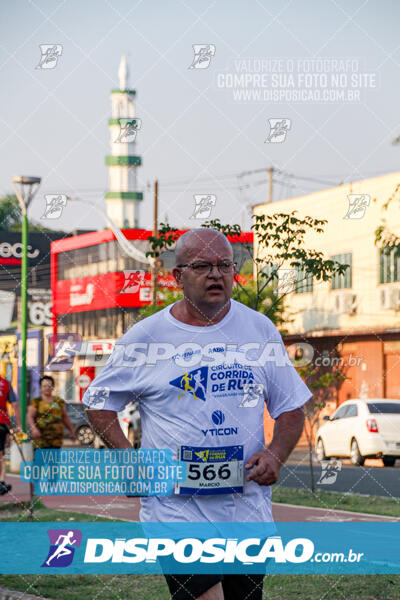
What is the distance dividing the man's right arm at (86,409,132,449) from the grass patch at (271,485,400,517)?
8635mm

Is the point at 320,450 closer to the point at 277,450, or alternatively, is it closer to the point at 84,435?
the point at 84,435

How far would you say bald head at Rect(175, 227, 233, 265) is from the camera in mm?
4781

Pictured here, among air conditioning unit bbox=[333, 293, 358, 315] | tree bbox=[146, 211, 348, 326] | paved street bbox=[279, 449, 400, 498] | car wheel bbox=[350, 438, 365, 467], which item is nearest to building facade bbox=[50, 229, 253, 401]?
air conditioning unit bbox=[333, 293, 358, 315]

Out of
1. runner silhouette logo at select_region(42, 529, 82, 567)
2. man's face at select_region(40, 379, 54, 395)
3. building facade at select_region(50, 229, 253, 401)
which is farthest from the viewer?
building facade at select_region(50, 229, 253, 401)

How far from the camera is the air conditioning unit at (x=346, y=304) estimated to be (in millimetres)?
37781

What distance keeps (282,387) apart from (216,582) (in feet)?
2.67

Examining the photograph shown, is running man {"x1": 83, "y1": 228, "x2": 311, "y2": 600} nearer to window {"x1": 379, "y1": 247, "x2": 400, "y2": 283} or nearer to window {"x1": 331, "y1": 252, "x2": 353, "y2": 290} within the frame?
window {"x1": 379, "y1": 247, "x2": 400, "y2": 283}

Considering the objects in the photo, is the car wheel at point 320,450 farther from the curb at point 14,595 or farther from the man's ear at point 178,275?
the man's ear at point 178,275

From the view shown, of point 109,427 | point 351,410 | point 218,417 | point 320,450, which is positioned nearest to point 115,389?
point 109,427

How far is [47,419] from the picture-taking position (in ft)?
45.8

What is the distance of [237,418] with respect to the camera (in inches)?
182

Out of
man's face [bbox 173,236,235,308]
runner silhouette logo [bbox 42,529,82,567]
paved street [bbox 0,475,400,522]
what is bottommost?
paved street [bbox 0,475,400,522]

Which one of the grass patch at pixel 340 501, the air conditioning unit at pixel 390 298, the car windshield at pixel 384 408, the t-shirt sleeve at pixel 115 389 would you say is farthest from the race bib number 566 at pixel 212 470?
the air conditioning unit at pixel 390 298

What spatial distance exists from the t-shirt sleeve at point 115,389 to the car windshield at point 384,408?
19664 millimetres
